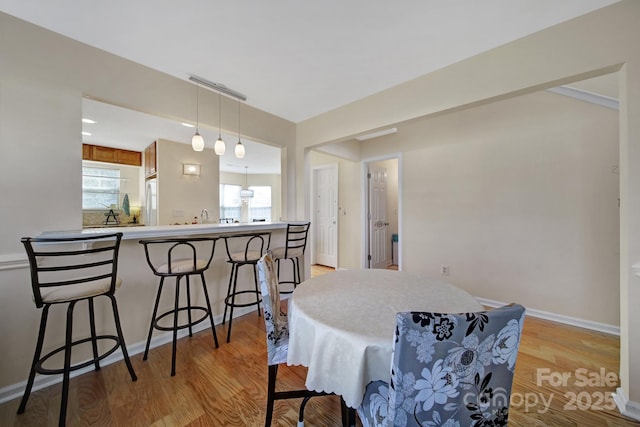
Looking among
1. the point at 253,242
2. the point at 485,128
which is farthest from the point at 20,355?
the point at 485,128

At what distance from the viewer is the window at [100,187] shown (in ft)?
14.5

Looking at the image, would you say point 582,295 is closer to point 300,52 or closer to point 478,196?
point 478,196

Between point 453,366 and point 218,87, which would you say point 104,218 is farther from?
point 453,366

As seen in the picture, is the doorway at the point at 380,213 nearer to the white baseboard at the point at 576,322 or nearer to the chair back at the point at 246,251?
the white baseboard at the point at 576,322

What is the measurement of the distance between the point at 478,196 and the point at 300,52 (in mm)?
2640

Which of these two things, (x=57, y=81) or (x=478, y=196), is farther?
(x=478, y=196)

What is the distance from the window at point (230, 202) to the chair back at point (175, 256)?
620cm

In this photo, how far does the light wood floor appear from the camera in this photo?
136cm

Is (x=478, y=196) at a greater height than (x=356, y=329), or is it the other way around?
(x=478, y=196)

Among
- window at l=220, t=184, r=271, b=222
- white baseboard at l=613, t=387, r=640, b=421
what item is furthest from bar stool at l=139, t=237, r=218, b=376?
window at l=220, t=184, r=271, b=222

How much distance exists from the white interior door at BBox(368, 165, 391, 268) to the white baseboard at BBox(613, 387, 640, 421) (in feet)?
9.92

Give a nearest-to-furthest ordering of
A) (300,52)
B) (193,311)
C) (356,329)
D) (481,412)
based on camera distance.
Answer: (481,412), (356,329), (300,52), (193,311)

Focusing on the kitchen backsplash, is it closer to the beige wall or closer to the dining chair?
the dining chair

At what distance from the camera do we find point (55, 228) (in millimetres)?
1644
